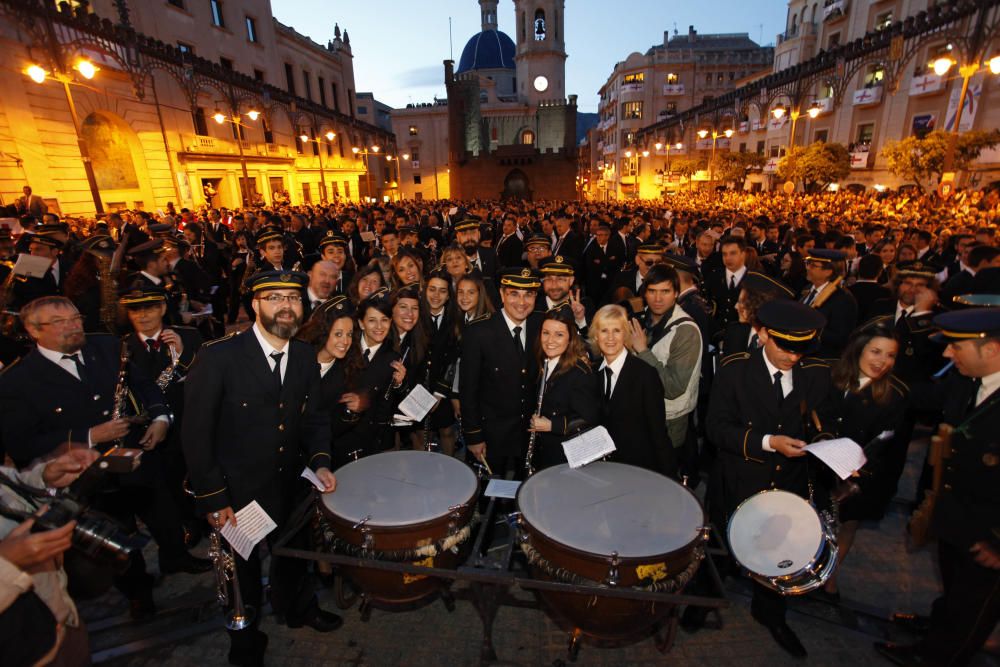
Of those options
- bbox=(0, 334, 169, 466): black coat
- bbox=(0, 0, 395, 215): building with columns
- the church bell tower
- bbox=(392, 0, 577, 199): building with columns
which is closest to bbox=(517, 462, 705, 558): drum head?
bbox=(0, 334, 169, 466): black coat

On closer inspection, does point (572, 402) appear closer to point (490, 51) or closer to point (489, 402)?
point (489, 402)

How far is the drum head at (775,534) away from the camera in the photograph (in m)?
2.52

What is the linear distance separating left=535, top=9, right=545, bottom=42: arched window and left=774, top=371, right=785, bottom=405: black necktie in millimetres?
69661

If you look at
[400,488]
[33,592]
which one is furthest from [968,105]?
[33,592]

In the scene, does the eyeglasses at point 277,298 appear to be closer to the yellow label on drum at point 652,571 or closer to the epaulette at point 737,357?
the yellow label on drum at point 652,571

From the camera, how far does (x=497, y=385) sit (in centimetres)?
395

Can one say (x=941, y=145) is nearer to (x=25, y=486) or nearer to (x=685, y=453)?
(x=685, y=453)

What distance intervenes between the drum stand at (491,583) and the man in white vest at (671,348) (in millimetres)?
1214

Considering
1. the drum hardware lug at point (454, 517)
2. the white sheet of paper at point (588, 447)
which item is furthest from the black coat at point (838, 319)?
the drum hardware lug at point (454, 517)

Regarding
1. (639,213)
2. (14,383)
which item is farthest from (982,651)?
(639,213)

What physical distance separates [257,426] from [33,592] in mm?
1213

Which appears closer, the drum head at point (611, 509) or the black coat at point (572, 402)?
the drum head at point (611, 509)

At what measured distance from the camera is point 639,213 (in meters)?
15.3

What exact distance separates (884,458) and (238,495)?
4.53m
